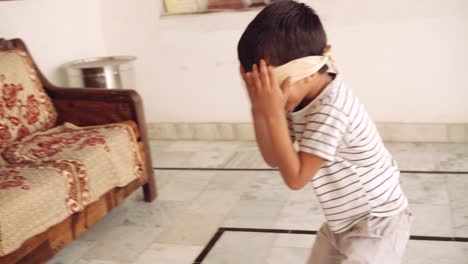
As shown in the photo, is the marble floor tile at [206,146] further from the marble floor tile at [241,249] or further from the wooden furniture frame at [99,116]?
the marble floor tile at [241,249]

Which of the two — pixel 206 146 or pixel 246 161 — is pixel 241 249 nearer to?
pixel 246 161

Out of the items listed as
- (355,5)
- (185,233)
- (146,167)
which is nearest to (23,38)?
(146,167)

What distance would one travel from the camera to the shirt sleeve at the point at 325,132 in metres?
1.20

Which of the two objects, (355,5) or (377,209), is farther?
(355,5)

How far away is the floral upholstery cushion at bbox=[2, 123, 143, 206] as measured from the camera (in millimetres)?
2393

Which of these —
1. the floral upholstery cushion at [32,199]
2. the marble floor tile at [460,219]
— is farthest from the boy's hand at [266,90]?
the marble floor tile at [460,219]

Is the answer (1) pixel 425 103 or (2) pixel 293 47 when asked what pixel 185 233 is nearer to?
(2) pixel 293 47

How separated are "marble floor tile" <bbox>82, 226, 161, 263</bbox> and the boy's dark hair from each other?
143cm

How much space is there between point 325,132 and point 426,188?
179 cm

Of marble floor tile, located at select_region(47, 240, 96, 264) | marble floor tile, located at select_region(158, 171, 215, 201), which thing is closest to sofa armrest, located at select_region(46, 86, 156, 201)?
marble floor tile, located at select_region(158, 171, 215, 201)

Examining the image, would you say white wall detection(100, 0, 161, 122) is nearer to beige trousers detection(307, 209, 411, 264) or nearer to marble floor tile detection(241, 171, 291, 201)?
marble floor tile detection(241, 171, 291, 201)

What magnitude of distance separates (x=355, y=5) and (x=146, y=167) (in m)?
1.63

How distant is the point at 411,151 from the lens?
3.39 metres

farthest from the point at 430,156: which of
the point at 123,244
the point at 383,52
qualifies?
the point at 123,244
